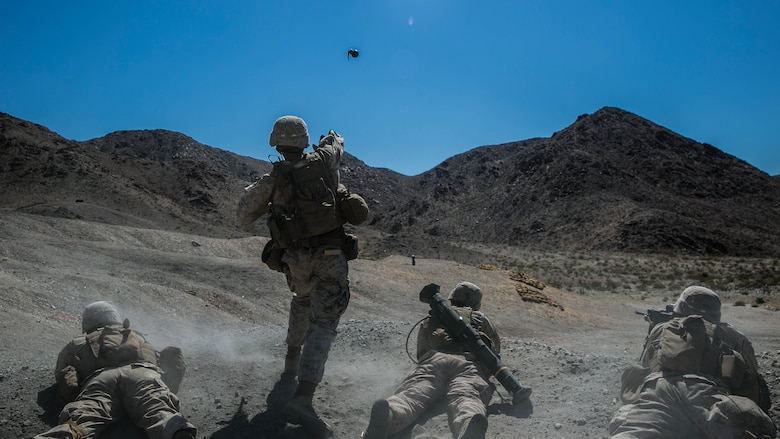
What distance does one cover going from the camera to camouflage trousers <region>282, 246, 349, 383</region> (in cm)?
457

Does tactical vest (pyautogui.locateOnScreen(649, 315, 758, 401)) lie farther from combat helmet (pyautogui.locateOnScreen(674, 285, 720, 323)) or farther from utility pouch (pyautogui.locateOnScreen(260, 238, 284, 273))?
utility pouch (pyautogui.locateOnScreen(260, 238, 284, 273))

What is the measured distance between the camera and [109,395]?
13.4 feet

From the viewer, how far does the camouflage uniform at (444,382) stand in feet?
14.2

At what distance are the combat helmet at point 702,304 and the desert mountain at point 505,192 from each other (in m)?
28.7

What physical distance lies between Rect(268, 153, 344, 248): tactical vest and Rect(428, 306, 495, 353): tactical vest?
1482 mm

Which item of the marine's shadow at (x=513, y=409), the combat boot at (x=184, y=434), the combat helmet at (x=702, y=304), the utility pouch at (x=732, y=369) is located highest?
the combat helmet at (x=702, y=304)

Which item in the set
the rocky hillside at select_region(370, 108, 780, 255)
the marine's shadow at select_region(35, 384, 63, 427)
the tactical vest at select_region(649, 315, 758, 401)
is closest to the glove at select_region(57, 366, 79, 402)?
the marine's shadow at select_region(35, 384, 63, 427)

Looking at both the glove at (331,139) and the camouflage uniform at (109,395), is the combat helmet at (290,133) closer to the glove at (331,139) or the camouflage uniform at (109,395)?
the glove at (331,139)

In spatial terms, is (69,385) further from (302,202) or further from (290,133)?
(290,133)

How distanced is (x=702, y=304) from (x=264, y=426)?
364 cm

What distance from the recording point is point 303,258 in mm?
4930

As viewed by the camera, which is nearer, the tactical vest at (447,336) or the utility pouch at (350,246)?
the utility pouch at (350,246)

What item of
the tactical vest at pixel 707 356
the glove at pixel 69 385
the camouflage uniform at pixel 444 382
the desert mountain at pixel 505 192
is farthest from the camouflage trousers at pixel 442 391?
the desert mountain at pixel 505 192

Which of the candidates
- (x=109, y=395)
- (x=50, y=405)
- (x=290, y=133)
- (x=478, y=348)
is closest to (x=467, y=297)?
(x=478, y=348)
